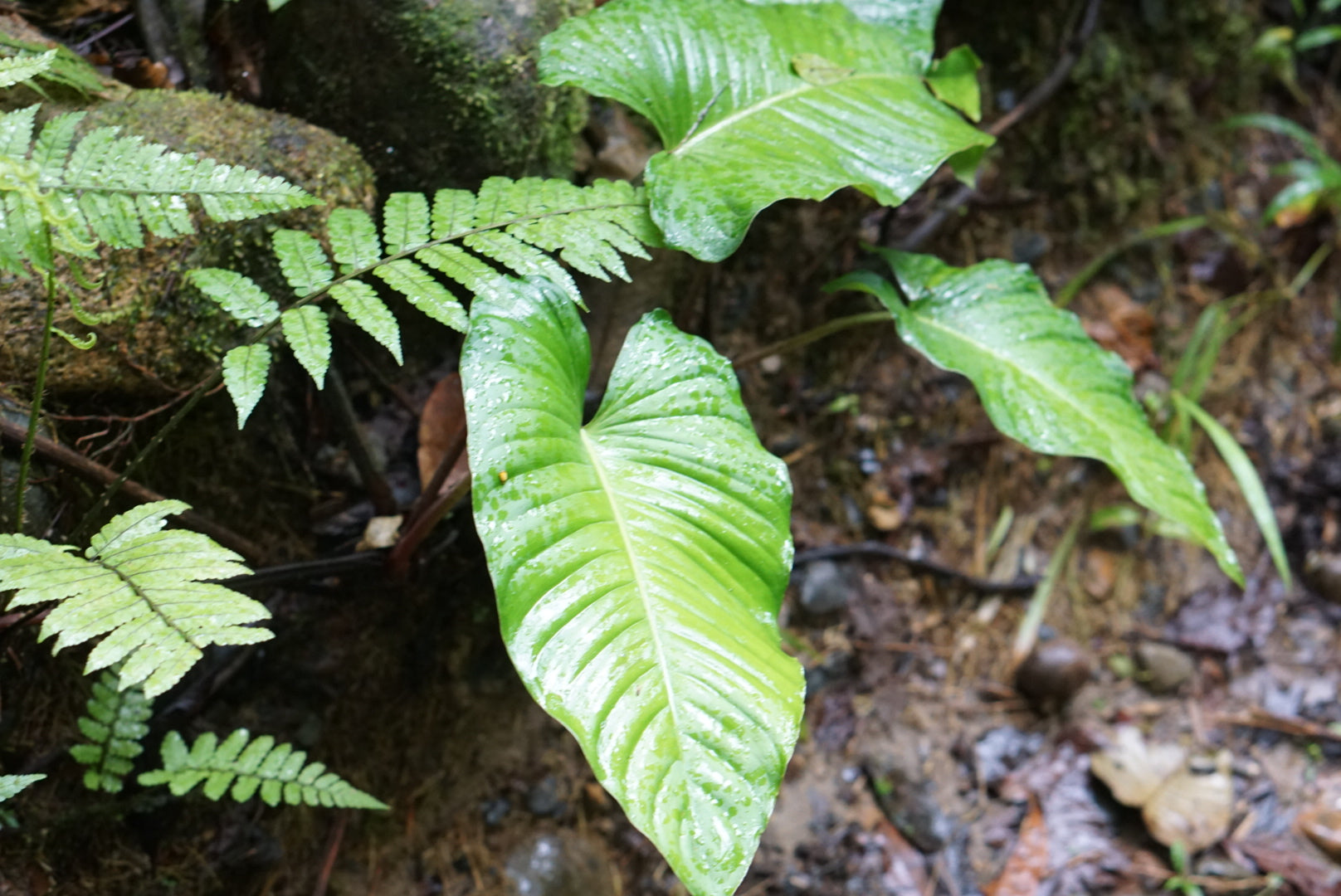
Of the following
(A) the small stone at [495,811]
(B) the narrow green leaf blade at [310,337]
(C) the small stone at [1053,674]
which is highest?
(B) the narrow green leaf blade at [310,337]

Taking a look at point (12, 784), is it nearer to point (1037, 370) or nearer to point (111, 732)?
point (111, 732)

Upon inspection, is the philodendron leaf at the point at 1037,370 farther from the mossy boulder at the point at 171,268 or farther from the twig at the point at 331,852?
the twig at the point at 331,852

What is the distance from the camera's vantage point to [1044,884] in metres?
2.29

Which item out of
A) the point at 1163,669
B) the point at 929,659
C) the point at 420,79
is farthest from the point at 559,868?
the point at 1163,669

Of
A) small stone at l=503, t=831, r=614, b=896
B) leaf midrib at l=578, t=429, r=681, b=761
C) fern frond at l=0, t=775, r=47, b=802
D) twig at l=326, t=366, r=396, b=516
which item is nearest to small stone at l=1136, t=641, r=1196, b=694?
small stone at l=503, t=831, r=614, b=896

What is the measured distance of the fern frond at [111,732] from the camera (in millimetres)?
1411

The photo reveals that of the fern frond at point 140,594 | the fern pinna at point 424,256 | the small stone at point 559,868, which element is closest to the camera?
the fern frond at point 140,594

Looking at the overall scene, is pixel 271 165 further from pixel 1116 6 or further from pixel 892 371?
pixel 1116 6

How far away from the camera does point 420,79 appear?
1.69 metres

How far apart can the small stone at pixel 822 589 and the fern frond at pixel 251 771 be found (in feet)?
4.43

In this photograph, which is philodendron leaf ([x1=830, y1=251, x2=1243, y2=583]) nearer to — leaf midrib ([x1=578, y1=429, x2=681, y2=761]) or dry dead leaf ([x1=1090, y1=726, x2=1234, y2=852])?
leaf midrib ([x1=578, y1=429, x2=681, y2=761])

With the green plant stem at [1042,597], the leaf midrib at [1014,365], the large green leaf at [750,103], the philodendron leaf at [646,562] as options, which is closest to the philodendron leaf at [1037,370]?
the leaf midrib at [1014,365]

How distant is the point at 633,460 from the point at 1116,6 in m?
2.69

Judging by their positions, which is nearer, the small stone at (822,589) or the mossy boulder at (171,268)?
the mossy boulder at (171,268)
